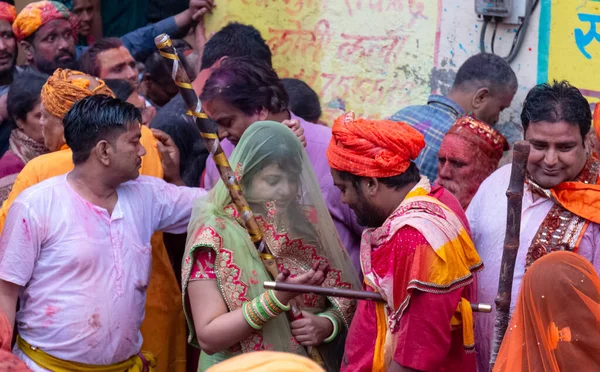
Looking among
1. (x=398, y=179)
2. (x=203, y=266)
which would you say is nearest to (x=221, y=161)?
(x=203, y=266)

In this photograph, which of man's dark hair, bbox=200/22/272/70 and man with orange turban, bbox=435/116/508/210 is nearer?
man with orange turban, bbox=435/116/508/210

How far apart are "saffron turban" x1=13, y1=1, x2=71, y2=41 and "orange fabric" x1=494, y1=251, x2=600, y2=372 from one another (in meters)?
5.25

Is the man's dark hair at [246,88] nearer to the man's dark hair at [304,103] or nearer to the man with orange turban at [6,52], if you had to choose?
the man's dark hair at [304,103]

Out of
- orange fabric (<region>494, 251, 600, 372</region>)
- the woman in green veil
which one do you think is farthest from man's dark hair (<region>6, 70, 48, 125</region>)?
orange fabric (<region>494, 251, 600, 372</region>)

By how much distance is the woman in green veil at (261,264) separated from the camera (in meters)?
3.73

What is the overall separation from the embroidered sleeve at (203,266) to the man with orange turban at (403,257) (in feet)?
1.97

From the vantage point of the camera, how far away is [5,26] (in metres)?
7.02

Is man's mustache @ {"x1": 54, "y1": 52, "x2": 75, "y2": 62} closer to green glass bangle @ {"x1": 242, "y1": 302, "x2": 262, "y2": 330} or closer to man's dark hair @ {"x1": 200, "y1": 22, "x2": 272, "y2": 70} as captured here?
man's dark hair @ {"x1": 200, "y1": 22, "x2": 272, "y2": 70}

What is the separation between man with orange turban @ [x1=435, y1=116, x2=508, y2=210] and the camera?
A: 15.6 feet

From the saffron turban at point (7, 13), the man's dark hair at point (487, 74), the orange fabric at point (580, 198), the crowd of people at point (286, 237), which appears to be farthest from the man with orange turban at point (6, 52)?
the orange fabric at point (580, 198)

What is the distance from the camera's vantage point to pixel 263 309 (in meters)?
3.68

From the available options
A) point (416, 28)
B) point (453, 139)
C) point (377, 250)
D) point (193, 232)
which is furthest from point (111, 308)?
point (416, 28)

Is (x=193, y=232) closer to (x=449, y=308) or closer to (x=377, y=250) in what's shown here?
(x=377, y=250)

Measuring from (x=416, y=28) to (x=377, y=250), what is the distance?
9.57 feet
